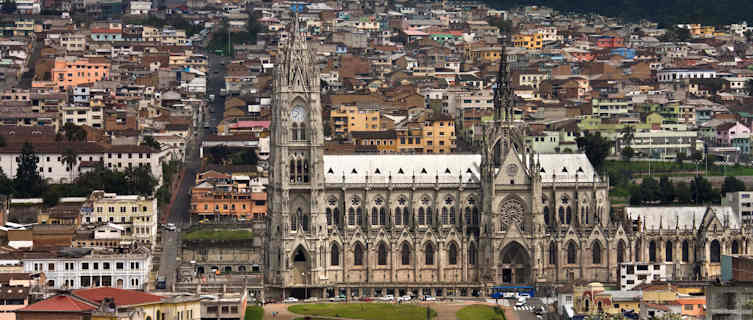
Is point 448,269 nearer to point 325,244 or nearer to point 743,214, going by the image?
point 325,244

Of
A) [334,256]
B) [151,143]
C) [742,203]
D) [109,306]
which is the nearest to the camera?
[109,306]

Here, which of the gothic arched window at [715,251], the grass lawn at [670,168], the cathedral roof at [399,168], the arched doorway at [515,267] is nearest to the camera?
the arched doorway at [515,267]

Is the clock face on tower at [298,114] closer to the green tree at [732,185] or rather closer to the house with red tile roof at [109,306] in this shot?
the house with red tile roof at [109,306]

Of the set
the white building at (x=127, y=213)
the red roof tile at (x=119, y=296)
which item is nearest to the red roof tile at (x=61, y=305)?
the red roof tile at (x=119, y=296)

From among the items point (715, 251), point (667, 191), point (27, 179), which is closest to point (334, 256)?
point (715, 251)

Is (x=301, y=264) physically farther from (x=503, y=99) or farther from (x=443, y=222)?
(x=503, y=99)

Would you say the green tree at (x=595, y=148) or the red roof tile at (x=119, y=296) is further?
the green tree at (x=595, y=148)
